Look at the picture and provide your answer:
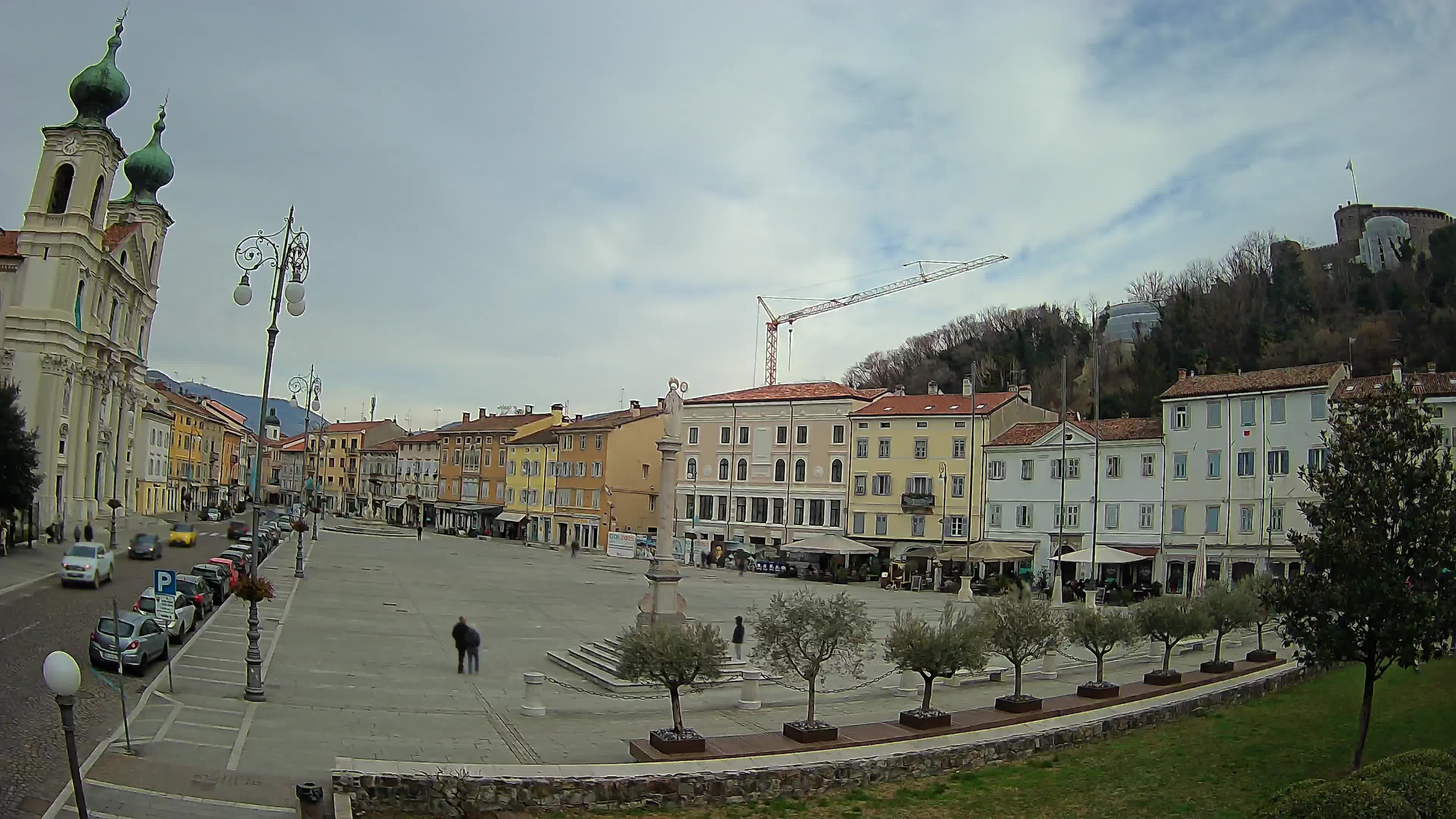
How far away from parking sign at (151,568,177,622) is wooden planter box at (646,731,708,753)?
39.6 feet

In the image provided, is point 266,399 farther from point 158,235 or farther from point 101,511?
point 158,235

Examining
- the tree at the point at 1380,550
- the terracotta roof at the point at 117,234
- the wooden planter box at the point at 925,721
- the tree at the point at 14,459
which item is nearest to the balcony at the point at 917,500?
the wooden planter box at the point at 925,721

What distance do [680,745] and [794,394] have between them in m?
55.1

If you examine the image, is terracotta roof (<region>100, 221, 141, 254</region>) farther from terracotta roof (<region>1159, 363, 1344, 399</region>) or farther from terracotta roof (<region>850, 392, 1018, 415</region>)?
terracotta roof (<region>1159, 363, 1344, 399</region>)

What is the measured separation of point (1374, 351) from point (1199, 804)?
72668mm

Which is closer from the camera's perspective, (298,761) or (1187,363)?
(298,761)

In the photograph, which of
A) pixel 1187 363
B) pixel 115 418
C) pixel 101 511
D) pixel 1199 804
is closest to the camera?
pixel 1199 804

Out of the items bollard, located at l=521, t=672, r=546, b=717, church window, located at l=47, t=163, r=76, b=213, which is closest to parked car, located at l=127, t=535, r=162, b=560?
church window, located at l=47, t=163, r=76, b=213

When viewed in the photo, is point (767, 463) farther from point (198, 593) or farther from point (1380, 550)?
point (1380, 550)

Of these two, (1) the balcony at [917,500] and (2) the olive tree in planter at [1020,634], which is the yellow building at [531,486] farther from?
(2) the olive tree in planter at [1020,634]

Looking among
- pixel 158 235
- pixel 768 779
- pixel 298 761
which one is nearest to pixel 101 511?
pixel 158 235

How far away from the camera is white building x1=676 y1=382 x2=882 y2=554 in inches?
2623

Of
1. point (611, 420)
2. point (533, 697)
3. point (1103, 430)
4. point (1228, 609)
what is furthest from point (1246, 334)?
point (533, 697)

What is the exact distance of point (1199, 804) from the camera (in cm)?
1315
